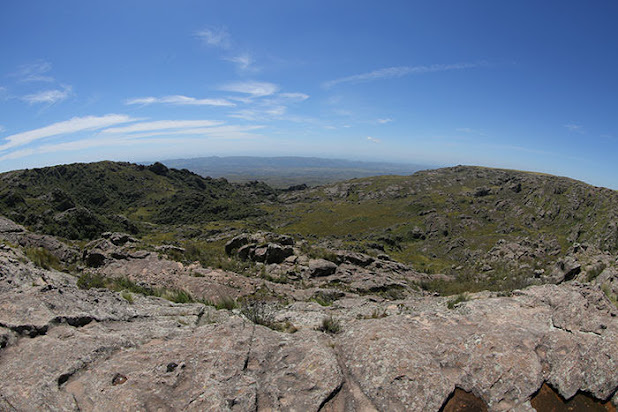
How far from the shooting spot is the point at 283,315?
398 inches

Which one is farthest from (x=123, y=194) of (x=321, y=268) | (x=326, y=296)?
(x=326, y=296)

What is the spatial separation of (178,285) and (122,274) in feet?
12.8

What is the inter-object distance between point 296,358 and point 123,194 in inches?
5864

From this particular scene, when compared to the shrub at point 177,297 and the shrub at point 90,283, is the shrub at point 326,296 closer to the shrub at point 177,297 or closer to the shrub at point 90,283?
the shrub at point 177,297

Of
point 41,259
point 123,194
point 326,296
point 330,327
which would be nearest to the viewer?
point 330,327

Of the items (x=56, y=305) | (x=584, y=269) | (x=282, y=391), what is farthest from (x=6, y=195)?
(x=584, y=269)

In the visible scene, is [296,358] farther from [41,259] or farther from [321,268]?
[321,268]

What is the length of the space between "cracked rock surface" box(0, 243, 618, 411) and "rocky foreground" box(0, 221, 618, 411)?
0.08ft

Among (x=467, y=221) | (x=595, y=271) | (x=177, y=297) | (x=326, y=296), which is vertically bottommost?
(x=467, y=221)

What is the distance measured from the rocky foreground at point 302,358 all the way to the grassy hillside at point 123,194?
6653 centimetres

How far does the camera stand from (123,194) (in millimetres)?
127500

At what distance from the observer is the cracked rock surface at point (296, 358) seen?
5324mm

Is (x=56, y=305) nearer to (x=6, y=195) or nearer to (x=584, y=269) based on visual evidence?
(x=584, y=269)

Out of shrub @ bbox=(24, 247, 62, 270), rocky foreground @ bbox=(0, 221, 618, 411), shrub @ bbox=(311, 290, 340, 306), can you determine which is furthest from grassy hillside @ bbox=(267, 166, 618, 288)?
shrub @ bbox=(24, 247, 62, 270)
